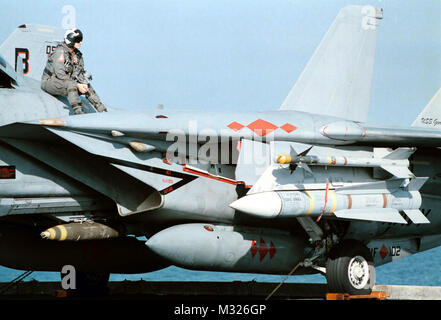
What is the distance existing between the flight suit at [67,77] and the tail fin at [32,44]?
3.07 m

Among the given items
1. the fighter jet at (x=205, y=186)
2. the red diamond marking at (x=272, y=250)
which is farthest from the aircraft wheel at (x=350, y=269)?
Result: the red diamond marking at (x=272, y=250)

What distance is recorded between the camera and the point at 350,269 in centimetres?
1063

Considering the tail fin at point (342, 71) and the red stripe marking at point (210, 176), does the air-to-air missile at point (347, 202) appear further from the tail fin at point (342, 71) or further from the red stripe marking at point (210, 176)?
the tail fin at point (342, 71)

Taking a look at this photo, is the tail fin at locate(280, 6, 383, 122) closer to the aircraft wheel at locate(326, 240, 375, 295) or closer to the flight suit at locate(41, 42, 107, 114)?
the aircraft wheel at locate(326, 240, 375, 295)

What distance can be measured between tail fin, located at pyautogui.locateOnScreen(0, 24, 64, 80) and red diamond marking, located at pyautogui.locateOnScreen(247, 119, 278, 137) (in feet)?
15.6

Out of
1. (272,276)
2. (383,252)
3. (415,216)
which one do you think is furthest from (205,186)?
(272,276)

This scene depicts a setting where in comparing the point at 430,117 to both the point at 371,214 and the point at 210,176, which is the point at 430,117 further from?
the point at 210,176

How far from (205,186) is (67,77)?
2.45m

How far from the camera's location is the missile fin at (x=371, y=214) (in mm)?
9711

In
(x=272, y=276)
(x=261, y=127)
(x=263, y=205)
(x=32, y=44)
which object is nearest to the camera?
(x=263, y=205)

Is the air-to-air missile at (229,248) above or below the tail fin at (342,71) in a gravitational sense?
below
